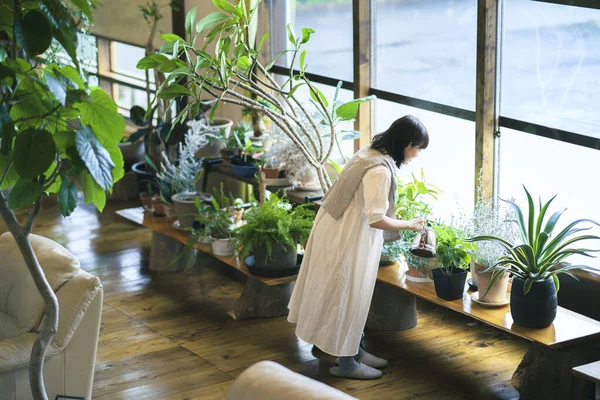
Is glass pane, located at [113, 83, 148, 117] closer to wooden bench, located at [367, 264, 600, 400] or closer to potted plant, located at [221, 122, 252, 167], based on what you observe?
potted plant, located at [221, 122, 252, 167]

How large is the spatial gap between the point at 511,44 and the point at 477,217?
906 millimetres

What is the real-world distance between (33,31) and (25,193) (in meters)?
0.42

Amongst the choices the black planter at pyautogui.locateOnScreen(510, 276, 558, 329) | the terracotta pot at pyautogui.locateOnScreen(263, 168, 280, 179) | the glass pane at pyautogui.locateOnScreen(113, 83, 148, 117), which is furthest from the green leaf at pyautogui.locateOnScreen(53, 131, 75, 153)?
the glass pane at pyautogui.locateOnScreen(113, 83, 148, 117)

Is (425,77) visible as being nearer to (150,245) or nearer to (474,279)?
(474,279)

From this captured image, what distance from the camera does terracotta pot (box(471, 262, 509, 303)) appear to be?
157 inches

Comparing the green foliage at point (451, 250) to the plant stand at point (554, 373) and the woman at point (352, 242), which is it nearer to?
the woman at point (352, 242)

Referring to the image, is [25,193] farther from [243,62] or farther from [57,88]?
[243,62]

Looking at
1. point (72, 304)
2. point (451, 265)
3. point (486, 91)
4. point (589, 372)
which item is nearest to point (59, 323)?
point (72, 304)

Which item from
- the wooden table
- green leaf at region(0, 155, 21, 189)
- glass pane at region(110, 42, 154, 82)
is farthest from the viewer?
glass pane at region(110, 42, 154, 82)

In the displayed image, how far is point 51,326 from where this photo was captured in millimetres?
2439

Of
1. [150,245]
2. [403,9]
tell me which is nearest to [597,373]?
[403,9]

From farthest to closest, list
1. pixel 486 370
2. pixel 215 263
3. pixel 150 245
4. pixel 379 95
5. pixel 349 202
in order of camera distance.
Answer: pixel 150 245 < pixel 215 263 < pixel 379 95 < pixel 486 370 < pixel 349 202

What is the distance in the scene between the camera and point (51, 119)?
7.23 feet

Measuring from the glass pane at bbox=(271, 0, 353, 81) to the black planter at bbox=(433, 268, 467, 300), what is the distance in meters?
1.86
